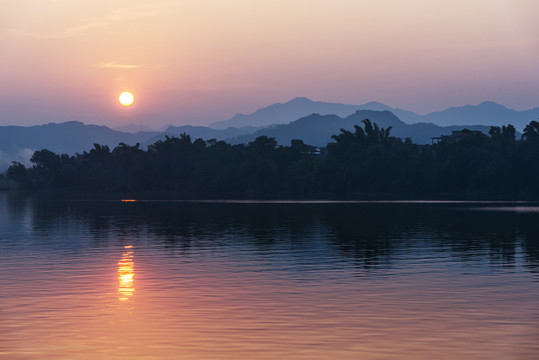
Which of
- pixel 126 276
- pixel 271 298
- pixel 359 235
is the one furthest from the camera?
pixel 359 235

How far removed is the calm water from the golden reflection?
10 centimetres

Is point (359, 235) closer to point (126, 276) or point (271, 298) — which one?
point (126, 276)

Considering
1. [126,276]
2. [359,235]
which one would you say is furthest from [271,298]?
[359,235]

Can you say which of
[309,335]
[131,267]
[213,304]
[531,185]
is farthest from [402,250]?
[531,185]

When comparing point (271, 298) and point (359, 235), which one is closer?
point (271, 298)

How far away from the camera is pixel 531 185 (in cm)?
19312

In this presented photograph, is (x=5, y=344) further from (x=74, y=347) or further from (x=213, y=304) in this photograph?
(x=213, y=304)

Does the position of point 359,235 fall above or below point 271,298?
above

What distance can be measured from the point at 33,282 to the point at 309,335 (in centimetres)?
1629

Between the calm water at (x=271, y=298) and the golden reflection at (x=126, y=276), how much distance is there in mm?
103

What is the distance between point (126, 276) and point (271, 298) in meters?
9.84

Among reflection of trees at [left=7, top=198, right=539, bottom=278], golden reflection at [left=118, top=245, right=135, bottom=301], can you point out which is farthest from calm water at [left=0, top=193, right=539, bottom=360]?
reflection of trees at [left=7, top=198, right=539, bottom=278]

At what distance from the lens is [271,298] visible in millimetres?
30109

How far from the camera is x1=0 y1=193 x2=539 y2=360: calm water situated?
21719 millimetres
